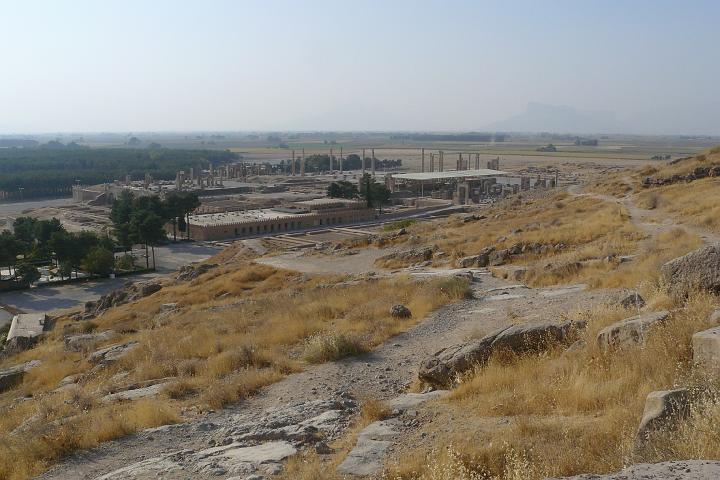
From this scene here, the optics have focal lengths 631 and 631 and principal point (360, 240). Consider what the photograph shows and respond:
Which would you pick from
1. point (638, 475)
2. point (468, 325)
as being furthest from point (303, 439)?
point (468, 325)

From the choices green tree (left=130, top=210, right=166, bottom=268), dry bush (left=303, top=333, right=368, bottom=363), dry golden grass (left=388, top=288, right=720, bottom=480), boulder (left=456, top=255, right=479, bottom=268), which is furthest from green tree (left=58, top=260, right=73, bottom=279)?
dry golden grass (left=388, top=288, right=720, bottom=480)

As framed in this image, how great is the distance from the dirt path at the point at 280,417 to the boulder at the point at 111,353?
495 centimetres

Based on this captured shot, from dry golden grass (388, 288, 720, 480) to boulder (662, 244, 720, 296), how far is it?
410mm

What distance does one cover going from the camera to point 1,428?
8.77 metres

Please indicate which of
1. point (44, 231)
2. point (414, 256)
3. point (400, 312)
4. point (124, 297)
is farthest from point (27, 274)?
point (400, 312)

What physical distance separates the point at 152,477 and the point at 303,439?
1419 mm

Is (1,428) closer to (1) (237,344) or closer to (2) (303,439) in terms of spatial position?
(1) (237,344)

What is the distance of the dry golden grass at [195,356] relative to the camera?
7.14 m

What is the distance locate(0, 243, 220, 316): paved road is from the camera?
35719mm

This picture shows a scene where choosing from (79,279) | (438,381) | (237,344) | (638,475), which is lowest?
(79,279)

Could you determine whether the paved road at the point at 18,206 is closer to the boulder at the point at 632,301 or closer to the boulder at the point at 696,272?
the boulder at the point at 632,301

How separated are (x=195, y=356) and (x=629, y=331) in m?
7.22

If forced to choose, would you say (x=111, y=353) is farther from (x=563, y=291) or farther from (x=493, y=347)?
(x=563, y=291)

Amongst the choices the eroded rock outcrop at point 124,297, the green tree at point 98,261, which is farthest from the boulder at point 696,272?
the green tree at point 98,261
